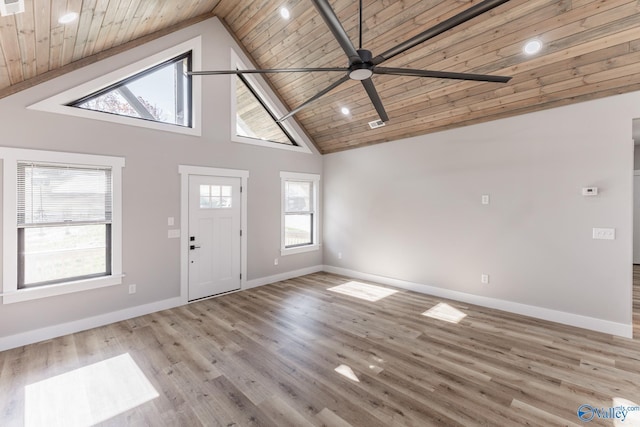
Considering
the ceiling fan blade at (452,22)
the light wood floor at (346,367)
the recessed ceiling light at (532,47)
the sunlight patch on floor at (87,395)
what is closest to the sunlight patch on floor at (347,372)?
the light wood floor at (346,367)

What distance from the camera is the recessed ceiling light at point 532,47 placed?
3041 millimetres

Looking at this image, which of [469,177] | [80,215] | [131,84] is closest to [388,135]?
[469,177]

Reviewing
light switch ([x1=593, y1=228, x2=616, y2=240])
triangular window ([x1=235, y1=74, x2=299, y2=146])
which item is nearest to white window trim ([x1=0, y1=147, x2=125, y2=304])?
triangular window ([x1=235, y1=74, x2=299, y2=146])

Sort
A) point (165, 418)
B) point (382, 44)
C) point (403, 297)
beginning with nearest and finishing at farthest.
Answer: point (165, 418)
point (382, 44)
point (403, 297)

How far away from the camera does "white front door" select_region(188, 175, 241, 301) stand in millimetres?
4539

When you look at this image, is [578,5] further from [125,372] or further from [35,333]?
[35,333]

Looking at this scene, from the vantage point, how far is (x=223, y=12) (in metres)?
4.61

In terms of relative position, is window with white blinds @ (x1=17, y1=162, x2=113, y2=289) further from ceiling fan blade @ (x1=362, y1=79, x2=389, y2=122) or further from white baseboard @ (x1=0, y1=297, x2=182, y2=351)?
ceiling fan blade @ (x1=362, y1=79, x2=389, y2=122)

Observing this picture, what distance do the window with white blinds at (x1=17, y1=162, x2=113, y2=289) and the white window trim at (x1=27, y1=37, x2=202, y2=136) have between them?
67cm

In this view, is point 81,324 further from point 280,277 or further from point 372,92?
point 372,92

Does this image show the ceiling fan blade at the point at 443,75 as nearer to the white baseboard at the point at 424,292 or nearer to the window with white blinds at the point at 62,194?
the white baseboard at the point at 424,292

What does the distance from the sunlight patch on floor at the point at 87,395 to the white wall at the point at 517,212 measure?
419 cm

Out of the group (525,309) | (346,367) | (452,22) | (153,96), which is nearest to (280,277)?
(346,367)

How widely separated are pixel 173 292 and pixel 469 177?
4.86m
